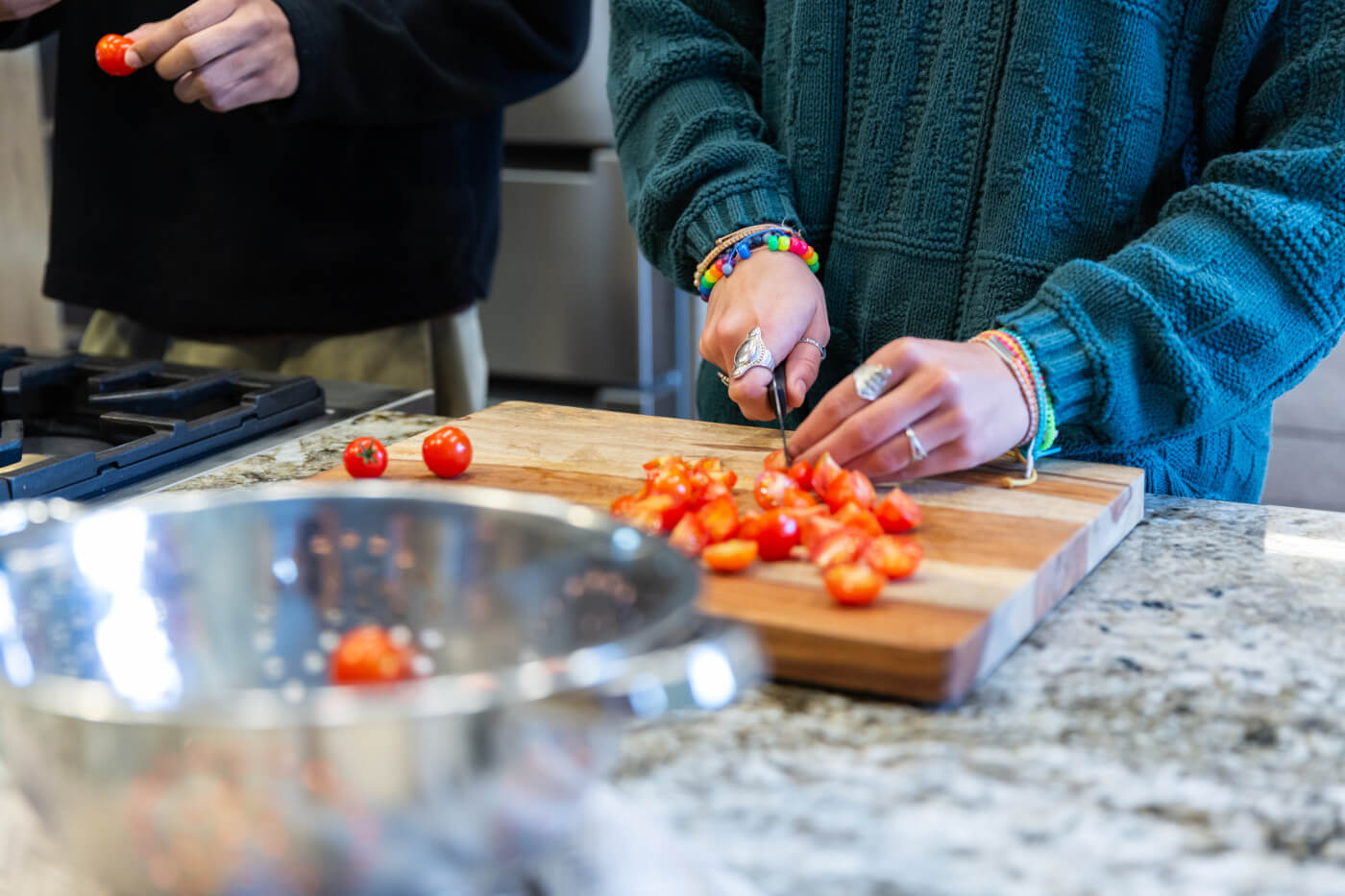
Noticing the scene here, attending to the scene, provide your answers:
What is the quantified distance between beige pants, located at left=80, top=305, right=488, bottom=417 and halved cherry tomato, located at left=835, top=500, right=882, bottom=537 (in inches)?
44.8

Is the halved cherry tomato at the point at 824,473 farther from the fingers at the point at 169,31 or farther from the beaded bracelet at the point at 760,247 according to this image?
the fingers at the point at 169,31

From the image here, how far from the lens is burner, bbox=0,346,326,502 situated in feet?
3.93

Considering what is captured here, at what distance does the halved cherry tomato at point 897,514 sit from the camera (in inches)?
40.8

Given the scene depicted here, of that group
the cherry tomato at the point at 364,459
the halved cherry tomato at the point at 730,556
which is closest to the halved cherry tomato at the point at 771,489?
the halved cherry tomato at the point at 730,556

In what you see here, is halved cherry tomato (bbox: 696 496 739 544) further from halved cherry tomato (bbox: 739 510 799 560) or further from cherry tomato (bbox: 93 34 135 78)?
cherry tomato (bbox: 93 34 135 78)

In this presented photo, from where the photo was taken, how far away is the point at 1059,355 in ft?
3.72

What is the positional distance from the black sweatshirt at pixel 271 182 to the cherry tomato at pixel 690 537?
3.49 feet

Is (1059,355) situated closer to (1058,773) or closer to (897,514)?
(897,514)

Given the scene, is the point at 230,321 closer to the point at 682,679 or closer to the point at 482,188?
the point at 482,188

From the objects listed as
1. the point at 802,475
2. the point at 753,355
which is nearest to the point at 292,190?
the point at 753,355

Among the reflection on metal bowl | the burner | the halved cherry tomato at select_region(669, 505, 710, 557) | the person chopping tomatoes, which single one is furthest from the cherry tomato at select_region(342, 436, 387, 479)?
the person chopping tomatoes

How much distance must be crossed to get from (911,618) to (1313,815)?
26 centimetres

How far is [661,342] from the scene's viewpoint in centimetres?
296

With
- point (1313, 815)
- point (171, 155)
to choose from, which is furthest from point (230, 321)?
point (1313, 815)
